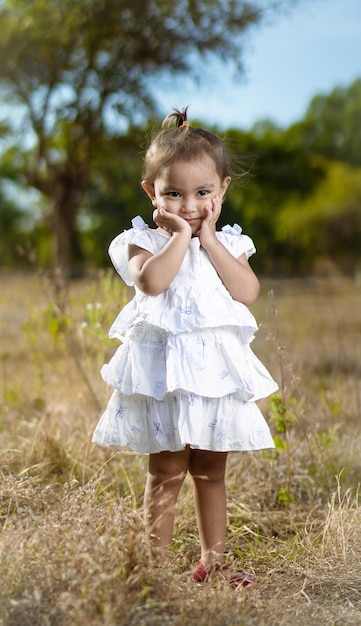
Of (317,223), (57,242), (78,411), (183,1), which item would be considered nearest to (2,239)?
(317,223)

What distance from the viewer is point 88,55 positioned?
10.0 m

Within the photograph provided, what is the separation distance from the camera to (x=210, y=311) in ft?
7.85

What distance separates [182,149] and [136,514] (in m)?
1.13

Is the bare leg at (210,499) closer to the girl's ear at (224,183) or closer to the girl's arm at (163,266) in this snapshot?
the girl's arm at (163,266)

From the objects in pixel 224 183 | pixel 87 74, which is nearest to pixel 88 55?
pixel 87 74

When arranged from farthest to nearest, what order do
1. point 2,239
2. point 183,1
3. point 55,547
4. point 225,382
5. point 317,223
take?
1. point 2,239
2. point 317,223
3. point 183,1
4. point 225,382
5. point 55,547

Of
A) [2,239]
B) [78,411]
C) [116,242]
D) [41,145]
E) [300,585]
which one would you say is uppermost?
[2,239]

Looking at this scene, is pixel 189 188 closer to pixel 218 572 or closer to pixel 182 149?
pixel 182 149

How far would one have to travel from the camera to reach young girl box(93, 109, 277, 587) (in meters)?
2.38

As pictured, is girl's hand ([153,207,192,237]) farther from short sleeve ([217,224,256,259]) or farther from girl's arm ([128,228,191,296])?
short sleeve ([217,224,256,259])

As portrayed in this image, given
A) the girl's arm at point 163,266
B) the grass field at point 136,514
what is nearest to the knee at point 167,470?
the grass field at point 136,514

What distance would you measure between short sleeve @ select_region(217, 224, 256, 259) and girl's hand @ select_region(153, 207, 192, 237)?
19cm

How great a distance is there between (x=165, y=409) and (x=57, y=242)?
8962 mm

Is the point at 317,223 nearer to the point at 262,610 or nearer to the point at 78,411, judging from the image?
the point at 78,411
